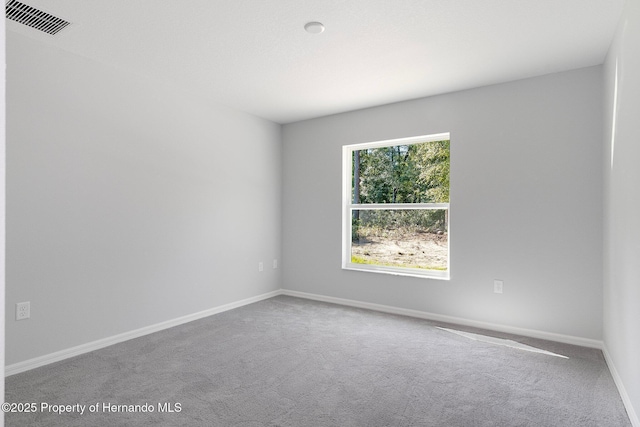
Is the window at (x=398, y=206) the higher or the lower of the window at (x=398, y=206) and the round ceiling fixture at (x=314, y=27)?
the lower

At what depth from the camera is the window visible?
12.6ft

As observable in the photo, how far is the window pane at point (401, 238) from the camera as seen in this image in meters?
3.86

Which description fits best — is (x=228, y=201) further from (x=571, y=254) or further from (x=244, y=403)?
(x=571, y=254)

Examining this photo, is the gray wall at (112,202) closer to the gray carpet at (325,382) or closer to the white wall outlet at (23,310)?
the white wall outlet at (23,310)

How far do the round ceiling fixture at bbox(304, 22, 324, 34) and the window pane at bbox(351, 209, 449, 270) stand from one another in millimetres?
2261

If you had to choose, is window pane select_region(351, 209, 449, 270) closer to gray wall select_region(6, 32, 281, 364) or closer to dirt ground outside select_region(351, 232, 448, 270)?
dirt ground outside select_region(351, 232, 448, 270)

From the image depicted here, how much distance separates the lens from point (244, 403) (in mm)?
2066

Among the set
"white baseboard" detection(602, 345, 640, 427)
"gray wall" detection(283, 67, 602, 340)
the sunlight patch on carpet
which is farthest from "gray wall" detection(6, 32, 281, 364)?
"white baseboard" detection(602, 345, 640, 427)

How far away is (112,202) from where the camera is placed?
9.98 ft

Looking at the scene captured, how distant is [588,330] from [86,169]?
4303 mm

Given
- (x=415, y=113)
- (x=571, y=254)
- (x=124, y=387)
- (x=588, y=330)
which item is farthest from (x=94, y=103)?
(x=588, y=330)

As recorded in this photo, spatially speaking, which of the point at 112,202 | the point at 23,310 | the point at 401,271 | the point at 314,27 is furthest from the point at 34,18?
the point at 401,271

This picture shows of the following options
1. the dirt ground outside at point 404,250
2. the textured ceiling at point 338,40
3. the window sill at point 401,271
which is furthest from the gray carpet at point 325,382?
the textured ceiling at point 338,40

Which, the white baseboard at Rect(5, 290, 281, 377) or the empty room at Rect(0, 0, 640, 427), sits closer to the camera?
the empty room at Rect(0, 0, 640, 427)
